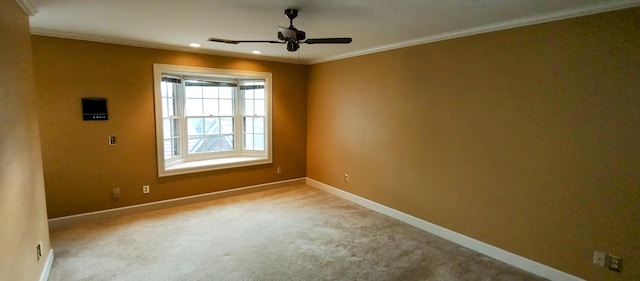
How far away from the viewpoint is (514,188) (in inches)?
117

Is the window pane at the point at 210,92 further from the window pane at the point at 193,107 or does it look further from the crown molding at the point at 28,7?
the crown molding at the point at 28,7

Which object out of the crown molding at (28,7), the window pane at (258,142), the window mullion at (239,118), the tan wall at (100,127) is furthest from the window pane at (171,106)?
the crown molding at (28,7)

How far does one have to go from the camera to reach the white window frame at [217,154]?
4285mm

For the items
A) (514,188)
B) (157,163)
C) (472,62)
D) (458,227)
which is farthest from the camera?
(157,163)

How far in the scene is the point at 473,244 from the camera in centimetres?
330

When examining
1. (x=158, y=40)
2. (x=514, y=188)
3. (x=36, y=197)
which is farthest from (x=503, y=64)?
(x=36, y=197)

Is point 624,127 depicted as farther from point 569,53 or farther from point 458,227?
point 458,227

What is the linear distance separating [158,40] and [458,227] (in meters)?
4.26

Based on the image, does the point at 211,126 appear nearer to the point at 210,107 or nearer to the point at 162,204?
the point at 210,107

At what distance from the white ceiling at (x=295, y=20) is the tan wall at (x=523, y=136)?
0.22 m

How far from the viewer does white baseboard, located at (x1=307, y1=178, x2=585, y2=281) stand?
2.76 m

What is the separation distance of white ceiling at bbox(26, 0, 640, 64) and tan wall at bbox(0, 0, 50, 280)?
1.74ft

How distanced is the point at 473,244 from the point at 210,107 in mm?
4238

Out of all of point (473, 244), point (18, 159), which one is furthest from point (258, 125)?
point (473, 244)
